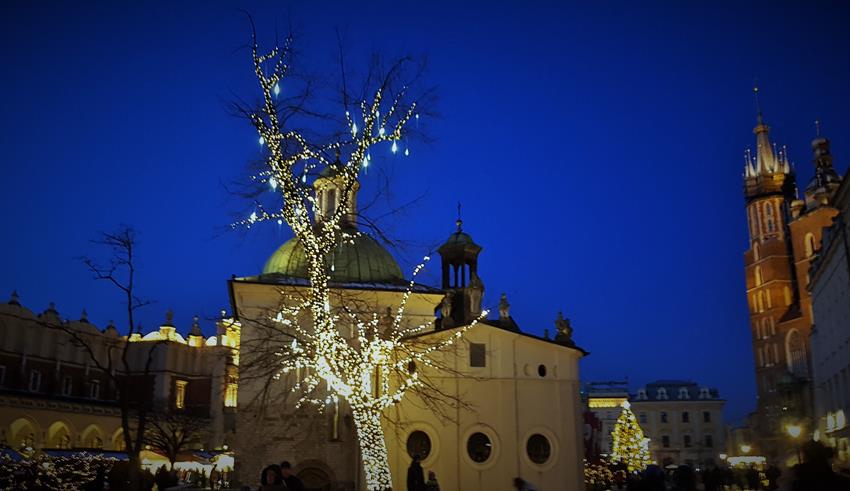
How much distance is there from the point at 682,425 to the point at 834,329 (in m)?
56.4

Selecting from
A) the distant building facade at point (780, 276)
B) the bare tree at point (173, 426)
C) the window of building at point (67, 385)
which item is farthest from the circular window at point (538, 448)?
the window of building at point (67, 385)

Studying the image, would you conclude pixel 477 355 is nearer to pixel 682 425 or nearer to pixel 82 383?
pixel 82 383

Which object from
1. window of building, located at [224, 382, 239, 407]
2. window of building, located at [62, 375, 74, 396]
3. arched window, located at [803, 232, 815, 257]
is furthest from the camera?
arched window, located at [803, 232, 815, 257]

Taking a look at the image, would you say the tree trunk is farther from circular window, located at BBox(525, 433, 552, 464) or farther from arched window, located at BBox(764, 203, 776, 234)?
arched window, located at BBox(764, 203, 776, 234)

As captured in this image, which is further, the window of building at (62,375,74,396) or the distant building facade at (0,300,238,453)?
the window of building at (62,375,74,396)

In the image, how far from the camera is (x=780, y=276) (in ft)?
245

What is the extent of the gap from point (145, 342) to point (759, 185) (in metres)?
68.0

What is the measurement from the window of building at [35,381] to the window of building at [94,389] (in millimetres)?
5744

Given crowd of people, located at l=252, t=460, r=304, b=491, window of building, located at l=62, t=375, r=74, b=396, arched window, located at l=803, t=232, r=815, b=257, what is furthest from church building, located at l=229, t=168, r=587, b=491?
arched window, located at l=803, t=232, r=815, b=257

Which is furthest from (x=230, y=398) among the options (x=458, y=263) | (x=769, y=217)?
(x=769, y=217)

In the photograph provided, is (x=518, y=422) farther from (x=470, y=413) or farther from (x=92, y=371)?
(x=92, y=371)

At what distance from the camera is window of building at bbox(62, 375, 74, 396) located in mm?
54750

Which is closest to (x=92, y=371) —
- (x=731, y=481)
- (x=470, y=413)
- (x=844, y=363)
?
(x=470, y=413)

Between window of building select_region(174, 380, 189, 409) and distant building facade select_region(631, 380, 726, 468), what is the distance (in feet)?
175
